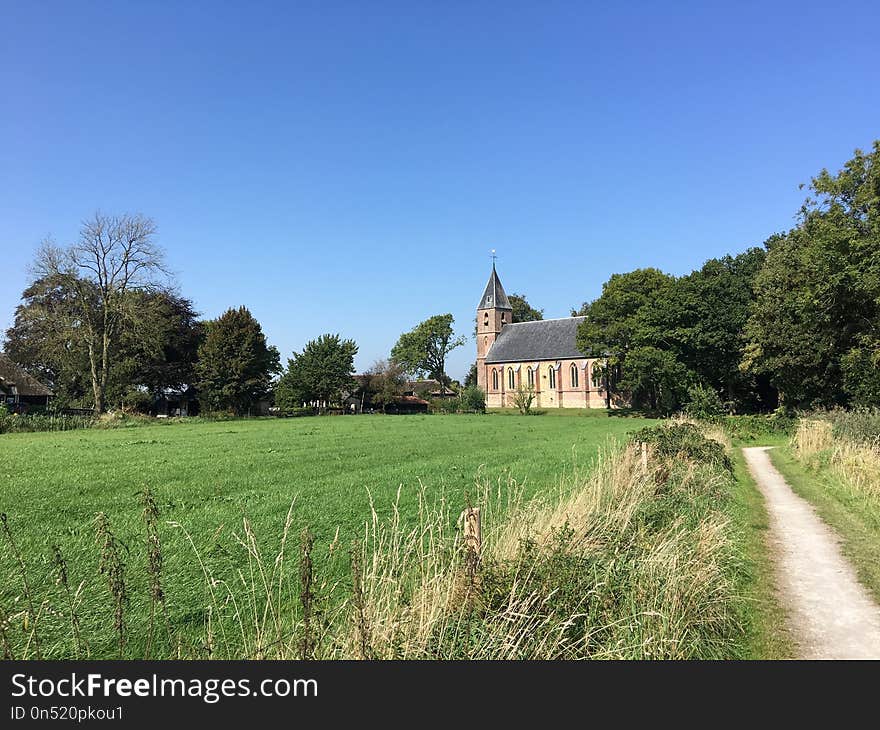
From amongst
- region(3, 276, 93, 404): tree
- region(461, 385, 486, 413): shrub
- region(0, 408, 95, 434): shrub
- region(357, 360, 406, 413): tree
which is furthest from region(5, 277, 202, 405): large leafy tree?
region(461, 385, 486, 413): shrub

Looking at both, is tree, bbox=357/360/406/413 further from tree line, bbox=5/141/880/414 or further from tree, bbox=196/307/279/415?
tree, bbox=196/307/279/415

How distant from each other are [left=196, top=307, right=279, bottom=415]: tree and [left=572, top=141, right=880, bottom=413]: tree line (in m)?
33.3

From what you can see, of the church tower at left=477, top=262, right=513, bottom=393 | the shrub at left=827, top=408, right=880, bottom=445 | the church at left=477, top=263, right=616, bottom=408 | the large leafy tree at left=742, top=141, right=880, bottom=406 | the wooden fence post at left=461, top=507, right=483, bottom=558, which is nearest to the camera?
the wooden fence post at left=461, top=507, right=483, bottom=558

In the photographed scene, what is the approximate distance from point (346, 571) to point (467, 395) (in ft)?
217

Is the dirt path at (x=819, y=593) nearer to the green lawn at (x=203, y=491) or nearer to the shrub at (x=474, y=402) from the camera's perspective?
the green lawn at (x=203, y=491)

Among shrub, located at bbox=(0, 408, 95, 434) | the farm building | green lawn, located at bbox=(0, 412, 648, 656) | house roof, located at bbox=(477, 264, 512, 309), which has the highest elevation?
house roof, located at bbox=(477, 264, 512, 309)

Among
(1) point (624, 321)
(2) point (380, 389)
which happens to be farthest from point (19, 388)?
(1) point (624, 321)

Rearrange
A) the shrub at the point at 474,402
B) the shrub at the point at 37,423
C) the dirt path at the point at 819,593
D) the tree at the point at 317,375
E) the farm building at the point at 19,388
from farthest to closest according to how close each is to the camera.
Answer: the shrub at the point at 474,402 → the tree at the point at 317,375 → the farm building at the point at 19,388 → the shrub at the point at 37,423 → the dirt path at the point at 819,593

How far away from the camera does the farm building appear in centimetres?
5497

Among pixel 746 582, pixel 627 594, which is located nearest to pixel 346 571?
pixel 627 594

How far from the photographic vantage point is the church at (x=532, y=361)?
73.4m

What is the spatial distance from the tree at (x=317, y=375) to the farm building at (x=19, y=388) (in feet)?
74.1

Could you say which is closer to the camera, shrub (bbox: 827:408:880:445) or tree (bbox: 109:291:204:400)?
shrub (bbox: 827:408:880:445)

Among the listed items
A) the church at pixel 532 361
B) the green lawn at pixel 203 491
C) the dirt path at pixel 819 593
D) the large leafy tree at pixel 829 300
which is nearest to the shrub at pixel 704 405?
the large leafy tree at pixel 829 300
